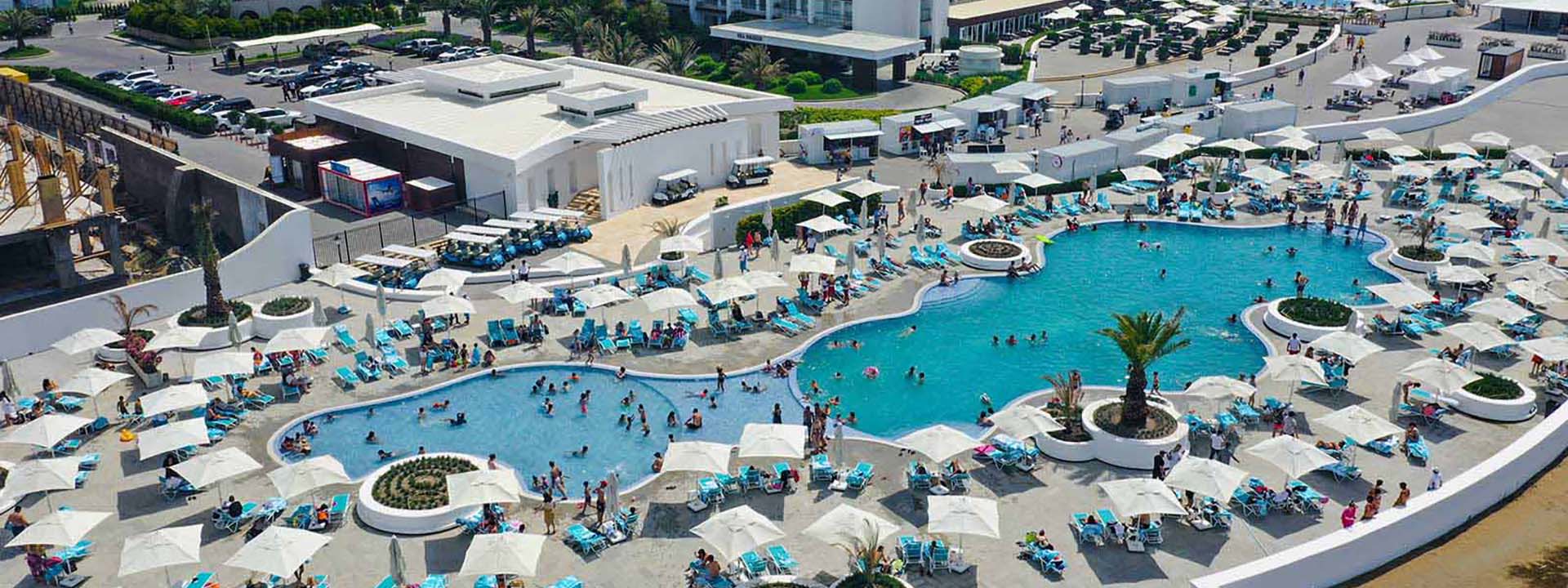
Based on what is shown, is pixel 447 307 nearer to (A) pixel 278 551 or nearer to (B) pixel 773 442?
(B) pixel 773 442

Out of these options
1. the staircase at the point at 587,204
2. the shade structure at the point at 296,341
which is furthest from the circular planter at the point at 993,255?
the shade structure at the point at 296,341

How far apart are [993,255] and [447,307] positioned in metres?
19.9

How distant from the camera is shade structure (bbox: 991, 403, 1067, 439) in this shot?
3128 cm

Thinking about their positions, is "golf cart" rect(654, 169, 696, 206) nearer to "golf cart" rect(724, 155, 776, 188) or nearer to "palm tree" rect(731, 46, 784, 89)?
"golf cart" rect(724, 155, 776, 188)

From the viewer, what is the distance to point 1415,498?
94.9 ft

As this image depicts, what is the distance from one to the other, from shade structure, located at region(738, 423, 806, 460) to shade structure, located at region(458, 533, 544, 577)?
6.16m

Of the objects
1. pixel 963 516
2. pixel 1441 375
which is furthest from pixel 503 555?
pixel 1441 375

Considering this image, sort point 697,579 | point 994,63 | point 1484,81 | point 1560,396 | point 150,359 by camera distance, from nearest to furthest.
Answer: point 697,579 → point 1560,396 → point 150,359 → point 1484,81 → point 994,63

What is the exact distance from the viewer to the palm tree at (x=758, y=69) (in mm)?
76356

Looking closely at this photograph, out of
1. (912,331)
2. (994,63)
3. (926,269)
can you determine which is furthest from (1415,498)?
(994,63)

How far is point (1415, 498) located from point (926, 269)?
20.4m

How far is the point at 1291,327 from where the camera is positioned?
39000mm

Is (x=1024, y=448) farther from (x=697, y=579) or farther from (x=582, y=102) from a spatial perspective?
(x=582, y=102)

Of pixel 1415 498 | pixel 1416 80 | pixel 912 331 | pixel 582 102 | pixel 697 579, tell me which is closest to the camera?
pixel 697 579
